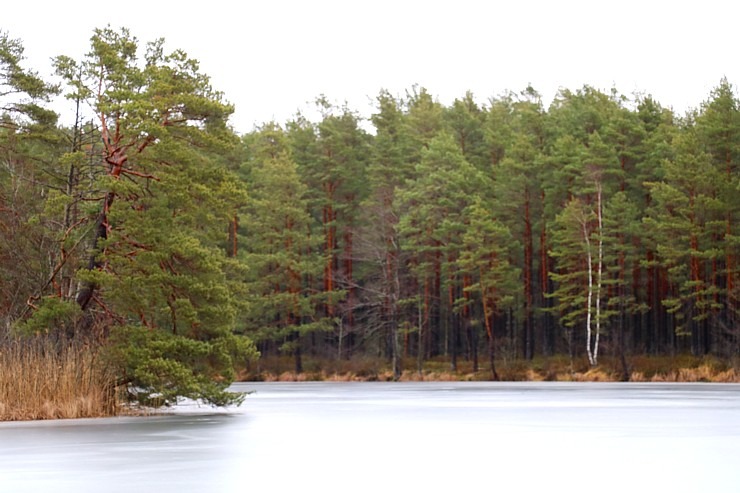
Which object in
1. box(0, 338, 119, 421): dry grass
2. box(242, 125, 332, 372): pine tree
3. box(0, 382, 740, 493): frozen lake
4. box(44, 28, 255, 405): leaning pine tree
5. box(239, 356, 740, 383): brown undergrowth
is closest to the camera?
box(0, 382, 740, 493): frozen lake

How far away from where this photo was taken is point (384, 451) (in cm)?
1694

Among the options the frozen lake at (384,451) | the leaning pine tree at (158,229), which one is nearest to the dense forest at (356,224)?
the leaning pine tree at (158,229)

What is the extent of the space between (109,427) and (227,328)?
5.41 meters

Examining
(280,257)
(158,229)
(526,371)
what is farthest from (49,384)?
(280,257)

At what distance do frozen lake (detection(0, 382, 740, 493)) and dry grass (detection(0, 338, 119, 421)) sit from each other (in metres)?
0.92

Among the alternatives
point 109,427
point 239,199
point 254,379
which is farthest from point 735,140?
point 109,427

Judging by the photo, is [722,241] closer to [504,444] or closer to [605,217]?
[605,217]

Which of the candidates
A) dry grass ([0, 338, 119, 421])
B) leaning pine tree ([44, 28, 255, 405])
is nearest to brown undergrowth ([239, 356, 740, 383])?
leaning pine tree ([44, 28, 255, 405])

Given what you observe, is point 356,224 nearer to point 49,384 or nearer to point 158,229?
point 158,229

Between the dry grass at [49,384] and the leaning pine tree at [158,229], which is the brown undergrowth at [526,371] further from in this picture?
the dry grass at [49,384]

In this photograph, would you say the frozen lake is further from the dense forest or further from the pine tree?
the pine tree

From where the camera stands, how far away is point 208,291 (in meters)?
25.9

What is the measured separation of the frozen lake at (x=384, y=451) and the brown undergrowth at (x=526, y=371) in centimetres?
2613

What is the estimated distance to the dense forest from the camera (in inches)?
1029
